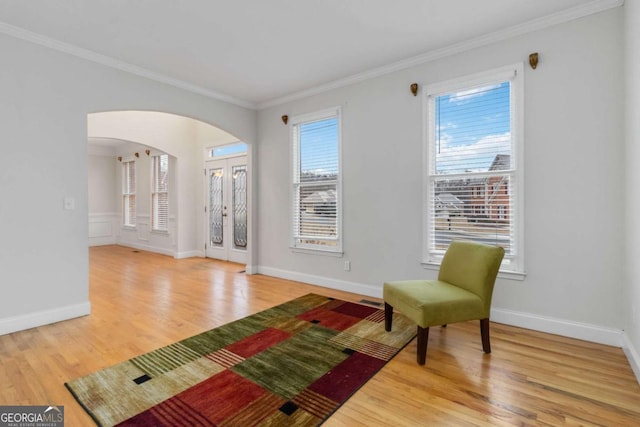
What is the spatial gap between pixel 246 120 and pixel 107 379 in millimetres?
3994

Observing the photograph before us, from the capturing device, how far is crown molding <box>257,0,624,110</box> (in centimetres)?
262

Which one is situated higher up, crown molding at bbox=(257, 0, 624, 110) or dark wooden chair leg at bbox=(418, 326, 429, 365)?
crown molding at bbox=(257, 0, 624, 110)

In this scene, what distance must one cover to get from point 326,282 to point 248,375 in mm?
2341

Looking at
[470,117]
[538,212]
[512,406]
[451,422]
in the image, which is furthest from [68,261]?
[538,212]

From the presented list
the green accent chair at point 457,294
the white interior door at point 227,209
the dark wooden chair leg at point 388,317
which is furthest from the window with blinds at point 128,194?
the green accent chair at point 457,294

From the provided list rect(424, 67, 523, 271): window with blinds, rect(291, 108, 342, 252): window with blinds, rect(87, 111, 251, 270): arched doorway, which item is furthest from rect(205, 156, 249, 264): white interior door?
rect(424, 67, 523, 271): window with blinds

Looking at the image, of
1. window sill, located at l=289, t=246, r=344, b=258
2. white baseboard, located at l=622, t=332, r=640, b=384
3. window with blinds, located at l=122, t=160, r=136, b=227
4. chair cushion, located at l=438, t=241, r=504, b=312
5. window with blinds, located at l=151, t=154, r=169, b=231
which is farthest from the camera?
window with blinds, located at l=122, t=160, r=136, b=227

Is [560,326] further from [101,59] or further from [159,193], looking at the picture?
[159,193]

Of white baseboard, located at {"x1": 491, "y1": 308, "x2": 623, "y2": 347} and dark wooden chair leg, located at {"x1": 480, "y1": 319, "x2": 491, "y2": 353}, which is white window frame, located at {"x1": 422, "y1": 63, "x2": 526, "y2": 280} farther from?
dark wooden chair leg, located at {"x1": 480, "y1": 319, "x2": 491, "y2": 353}

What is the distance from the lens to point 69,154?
3240 millimetres

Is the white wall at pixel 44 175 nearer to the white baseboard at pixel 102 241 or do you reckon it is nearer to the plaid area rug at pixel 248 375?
the plaid area rug at pixel 248 375

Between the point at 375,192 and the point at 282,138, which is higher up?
the point at 282,138

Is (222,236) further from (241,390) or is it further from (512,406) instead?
(512,406)

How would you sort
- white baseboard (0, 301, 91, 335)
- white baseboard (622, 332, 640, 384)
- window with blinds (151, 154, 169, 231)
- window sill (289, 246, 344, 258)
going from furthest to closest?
window with blinds (151, 154, 169, 231), window sill (289, 246, 344, 258), white baseboard (0, 301, 91, 335), white baseboard (622, 332, 640, 384)
